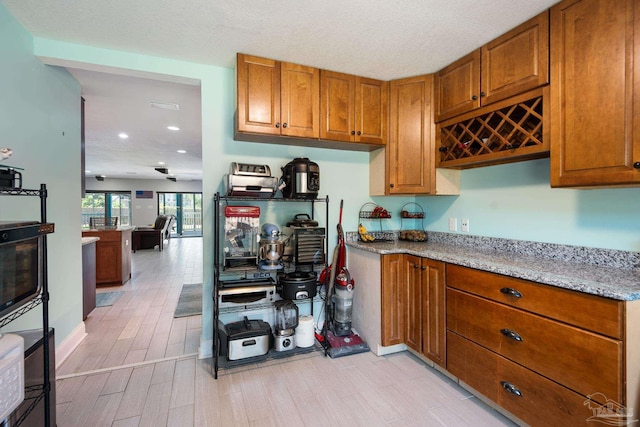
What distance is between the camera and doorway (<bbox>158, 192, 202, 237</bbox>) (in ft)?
37.0

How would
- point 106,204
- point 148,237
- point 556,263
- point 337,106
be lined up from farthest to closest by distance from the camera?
point 106,204 < point 148,237 < point 337,106 < point 556,263

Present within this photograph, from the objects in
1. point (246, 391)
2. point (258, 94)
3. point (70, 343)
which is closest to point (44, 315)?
point (246, 391)

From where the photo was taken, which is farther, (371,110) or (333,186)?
(333,186)

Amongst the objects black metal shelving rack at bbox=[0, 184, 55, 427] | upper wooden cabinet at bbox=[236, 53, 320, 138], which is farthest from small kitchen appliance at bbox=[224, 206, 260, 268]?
black metal shelving rack at bbox=[0, 184, 55, 427]

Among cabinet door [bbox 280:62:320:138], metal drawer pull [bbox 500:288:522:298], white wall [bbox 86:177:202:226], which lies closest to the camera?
metal drawer pull [bbox 500:288:522:298]

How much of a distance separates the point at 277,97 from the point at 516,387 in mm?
2440

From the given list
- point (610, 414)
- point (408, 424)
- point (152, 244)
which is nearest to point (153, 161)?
point (152, 244)

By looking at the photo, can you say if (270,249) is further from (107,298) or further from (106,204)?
(106,204)

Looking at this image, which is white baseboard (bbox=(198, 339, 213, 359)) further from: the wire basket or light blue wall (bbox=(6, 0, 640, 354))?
the wire basket

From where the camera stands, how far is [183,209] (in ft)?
38.6

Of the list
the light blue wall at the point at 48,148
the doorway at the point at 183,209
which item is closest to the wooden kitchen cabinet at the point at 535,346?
the light blue wall at the point at 48,148

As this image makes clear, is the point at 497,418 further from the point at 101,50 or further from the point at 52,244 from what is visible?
the point at 101,50

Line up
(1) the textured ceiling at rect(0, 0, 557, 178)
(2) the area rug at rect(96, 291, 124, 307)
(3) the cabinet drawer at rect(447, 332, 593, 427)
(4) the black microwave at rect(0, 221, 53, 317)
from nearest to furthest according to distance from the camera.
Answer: (4) the black microwave at rect(0, 221, 53, 317) → (3) the cabinet drawer at rect(447, 332, 593, 427) → (1) the textured ceiling at rect(0, 0, 557, 178) → (2) the area rug at rect(96, 291, 124, 307)

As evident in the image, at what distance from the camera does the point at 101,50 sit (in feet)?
6.98
